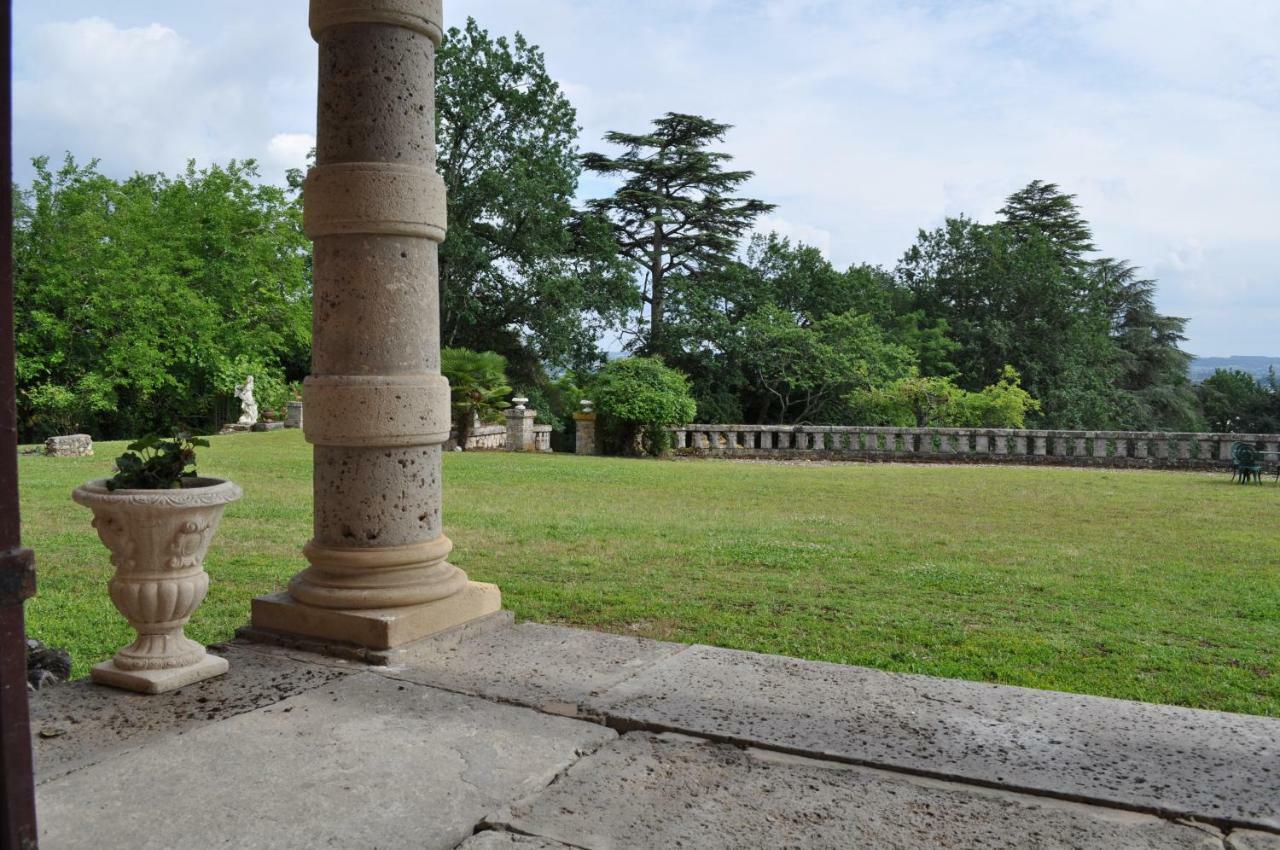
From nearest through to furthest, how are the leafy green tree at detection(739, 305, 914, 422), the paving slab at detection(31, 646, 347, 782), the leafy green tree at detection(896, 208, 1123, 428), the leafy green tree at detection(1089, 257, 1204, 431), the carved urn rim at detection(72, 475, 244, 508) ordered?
the paving slab at detection(31, 646, 347, 782) < the carved urn rim at detection(72, 475, 244, 508) < the leafy green tree at detection(739, 305, 914, 422) < the leafy green tree at detection(896, 208, 1123, 428) < the leafy green tree at detection(1089, 257, 1204, 431)

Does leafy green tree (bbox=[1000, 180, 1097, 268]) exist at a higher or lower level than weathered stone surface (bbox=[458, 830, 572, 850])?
higher

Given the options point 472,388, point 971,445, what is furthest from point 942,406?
point 472,388

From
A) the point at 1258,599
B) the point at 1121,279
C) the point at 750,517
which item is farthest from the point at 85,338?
the point at 1121,279

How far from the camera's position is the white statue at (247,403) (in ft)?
93.0

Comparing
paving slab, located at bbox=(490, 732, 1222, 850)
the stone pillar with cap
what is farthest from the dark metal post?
the stone pillar with cap

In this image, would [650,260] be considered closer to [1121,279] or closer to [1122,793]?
[1121,279]

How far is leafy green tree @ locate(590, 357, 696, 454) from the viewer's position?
66.3 ft

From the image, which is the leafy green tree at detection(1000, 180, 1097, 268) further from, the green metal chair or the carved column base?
the carved column base

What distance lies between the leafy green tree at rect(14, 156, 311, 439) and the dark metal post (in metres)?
27.8

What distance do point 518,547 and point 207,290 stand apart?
28.2 m

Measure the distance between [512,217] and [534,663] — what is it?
23.2 meters

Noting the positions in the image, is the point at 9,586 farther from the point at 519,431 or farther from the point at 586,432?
the point at 586,432

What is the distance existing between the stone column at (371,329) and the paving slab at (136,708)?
37cm

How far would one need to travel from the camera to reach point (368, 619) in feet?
13.6
